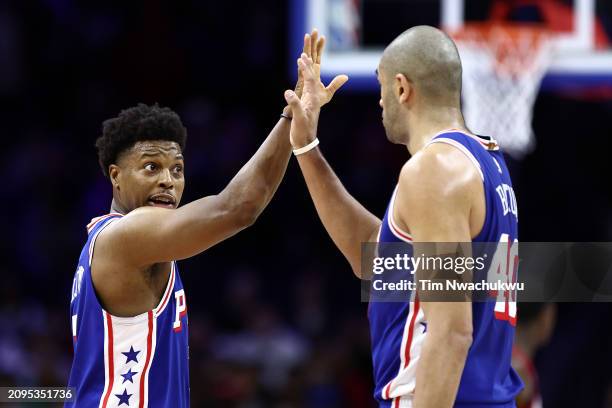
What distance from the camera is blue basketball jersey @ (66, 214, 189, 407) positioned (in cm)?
374

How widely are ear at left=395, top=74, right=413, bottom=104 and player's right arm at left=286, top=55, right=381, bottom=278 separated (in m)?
0.61

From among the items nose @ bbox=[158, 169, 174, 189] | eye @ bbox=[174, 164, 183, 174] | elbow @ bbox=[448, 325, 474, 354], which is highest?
eye @ bbox=[174, 164, 183, 174]

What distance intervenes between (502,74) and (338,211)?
3.91 meters

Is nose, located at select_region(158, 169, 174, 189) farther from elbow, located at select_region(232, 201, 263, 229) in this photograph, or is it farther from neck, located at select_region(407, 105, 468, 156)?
neck, located at select_region(407, 105, 468, 156)

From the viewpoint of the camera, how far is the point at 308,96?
13.7 ft

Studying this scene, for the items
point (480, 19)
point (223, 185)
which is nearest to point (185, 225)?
point (480, 19)

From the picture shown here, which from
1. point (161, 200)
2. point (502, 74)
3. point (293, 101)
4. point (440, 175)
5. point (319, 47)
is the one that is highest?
point (502, 74)

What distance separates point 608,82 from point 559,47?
1.75 feet

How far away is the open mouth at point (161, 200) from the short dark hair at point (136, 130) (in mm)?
251

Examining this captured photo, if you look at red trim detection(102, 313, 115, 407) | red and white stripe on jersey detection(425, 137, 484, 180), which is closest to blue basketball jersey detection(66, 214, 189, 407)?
red trim detection(102, 313, 115, 407)

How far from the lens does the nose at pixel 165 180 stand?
3973 mm

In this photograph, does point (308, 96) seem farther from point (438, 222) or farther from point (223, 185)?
point (223, 185)

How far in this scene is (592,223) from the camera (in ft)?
36.4

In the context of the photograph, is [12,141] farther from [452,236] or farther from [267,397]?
[452,236]
